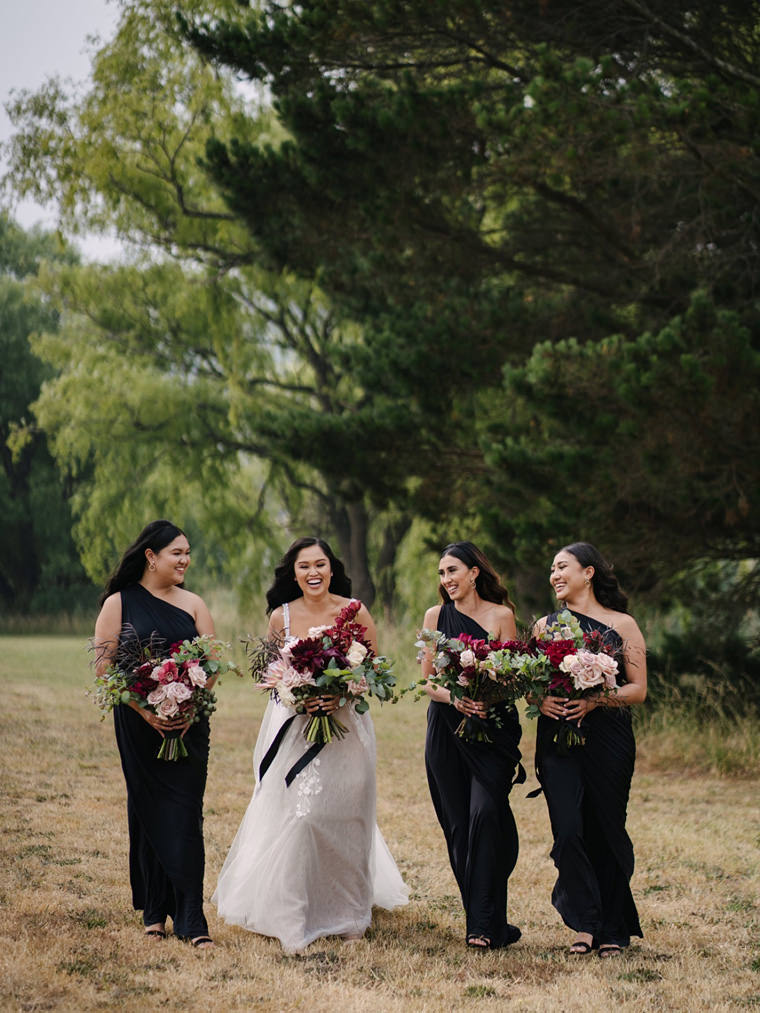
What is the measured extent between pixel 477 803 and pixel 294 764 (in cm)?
101

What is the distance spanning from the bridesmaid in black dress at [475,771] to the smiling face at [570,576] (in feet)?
1.35

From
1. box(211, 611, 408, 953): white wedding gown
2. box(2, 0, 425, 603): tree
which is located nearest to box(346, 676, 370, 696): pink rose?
box(211, 611, 408, 953): white wedding gown

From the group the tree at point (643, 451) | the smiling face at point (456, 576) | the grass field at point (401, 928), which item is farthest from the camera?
the tree at point (643, 451)

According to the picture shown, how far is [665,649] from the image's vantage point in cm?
1515

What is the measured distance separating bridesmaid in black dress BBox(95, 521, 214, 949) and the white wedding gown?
35 centimetres

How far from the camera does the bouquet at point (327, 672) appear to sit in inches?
234

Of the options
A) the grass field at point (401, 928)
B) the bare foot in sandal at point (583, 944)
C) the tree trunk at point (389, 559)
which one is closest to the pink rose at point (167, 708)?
the grass field at point (401, 928)

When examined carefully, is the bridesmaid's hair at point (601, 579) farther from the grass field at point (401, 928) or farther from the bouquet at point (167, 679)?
the bouquet at point (167, 679)

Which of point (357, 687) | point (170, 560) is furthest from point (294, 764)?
point (170, 560)

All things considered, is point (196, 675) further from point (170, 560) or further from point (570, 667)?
point (570, 667)

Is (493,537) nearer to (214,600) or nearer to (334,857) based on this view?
(334,857)

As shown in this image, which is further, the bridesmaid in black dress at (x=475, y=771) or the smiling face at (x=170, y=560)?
the smiling face at (x=170, y=560)

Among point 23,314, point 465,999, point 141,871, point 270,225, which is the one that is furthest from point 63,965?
point 23,314

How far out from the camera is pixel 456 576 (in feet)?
21.0
